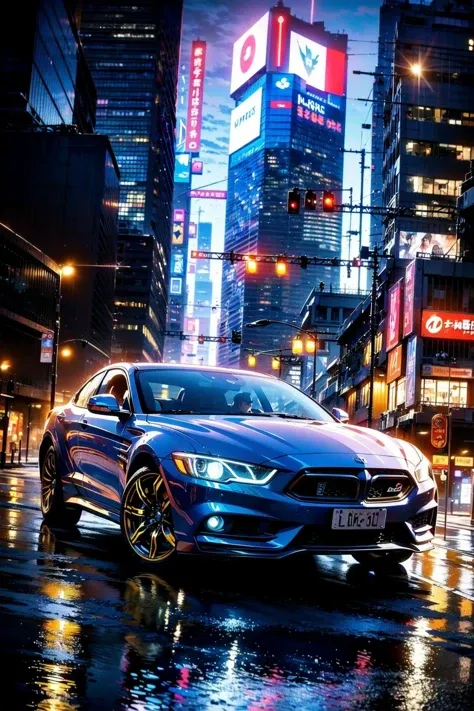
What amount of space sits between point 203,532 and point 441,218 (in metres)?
71.6

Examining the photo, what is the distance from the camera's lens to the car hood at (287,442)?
5.73 m

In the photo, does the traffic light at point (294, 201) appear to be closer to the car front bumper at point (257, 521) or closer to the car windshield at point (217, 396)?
the car windshield at point (217, 396)

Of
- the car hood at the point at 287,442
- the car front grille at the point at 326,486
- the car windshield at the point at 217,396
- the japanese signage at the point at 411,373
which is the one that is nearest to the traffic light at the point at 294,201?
the car windshield at the point at 217,396

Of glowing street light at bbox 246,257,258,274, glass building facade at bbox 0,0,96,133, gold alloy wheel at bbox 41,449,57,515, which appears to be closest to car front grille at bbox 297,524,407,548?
gold alloy wheel at bbox 41,449,57,515

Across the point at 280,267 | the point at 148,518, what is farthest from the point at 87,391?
the point at 280,267

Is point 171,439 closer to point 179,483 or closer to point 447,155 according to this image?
point 179,483

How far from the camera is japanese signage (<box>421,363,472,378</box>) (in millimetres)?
51200

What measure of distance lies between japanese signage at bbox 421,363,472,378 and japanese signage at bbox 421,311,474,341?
6.24ft

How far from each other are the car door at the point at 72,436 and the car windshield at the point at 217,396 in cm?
112

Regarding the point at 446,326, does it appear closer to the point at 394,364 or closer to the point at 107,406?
the point at 394,364

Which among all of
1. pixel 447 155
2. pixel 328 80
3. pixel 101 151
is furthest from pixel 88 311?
pixel 328 80

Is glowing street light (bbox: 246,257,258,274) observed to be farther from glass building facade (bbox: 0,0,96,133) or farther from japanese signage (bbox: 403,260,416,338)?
glass building facade (bbox: 0,0,96,133)

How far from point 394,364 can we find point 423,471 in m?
52.1

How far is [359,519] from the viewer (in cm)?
571
